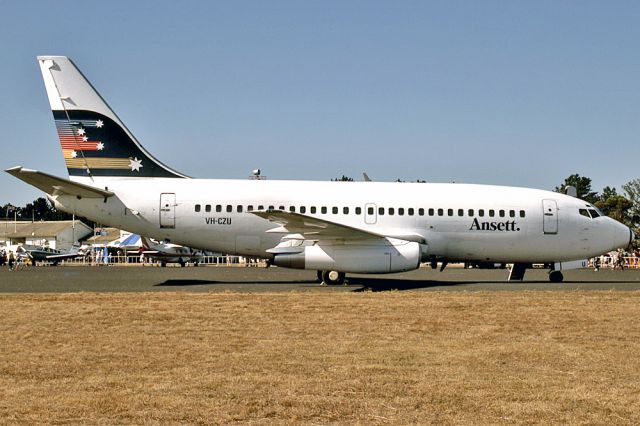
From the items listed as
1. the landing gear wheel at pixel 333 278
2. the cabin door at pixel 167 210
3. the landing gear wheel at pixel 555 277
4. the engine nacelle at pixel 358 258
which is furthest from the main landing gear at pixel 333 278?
the landing gear wheel at pixel 555 277

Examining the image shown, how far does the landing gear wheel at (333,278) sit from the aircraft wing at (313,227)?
52.2 inches

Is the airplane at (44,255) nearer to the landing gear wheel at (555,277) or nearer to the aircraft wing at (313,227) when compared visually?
the aircraft wing at (313,227)

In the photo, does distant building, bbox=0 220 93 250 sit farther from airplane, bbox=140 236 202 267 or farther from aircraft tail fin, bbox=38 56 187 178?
aircraft tail fin, bbox=38 56 187 178

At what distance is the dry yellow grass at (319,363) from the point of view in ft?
20.9

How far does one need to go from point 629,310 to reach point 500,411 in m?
9.96

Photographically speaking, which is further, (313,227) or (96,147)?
(96,147)

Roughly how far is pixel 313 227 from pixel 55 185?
28.3 feet

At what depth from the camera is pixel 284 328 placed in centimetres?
1211

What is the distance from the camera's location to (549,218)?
25922 mm

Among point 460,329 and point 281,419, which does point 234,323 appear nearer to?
point 460,329

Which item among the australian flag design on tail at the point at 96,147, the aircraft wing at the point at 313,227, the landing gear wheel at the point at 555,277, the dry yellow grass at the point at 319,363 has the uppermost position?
the australian flag design on tail at the point at 96,147

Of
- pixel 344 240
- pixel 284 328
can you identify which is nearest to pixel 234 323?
pixel 284 328

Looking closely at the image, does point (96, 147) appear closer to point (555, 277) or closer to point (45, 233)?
point (555, 277)

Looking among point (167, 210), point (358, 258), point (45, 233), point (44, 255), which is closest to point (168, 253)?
point (44, 255)
